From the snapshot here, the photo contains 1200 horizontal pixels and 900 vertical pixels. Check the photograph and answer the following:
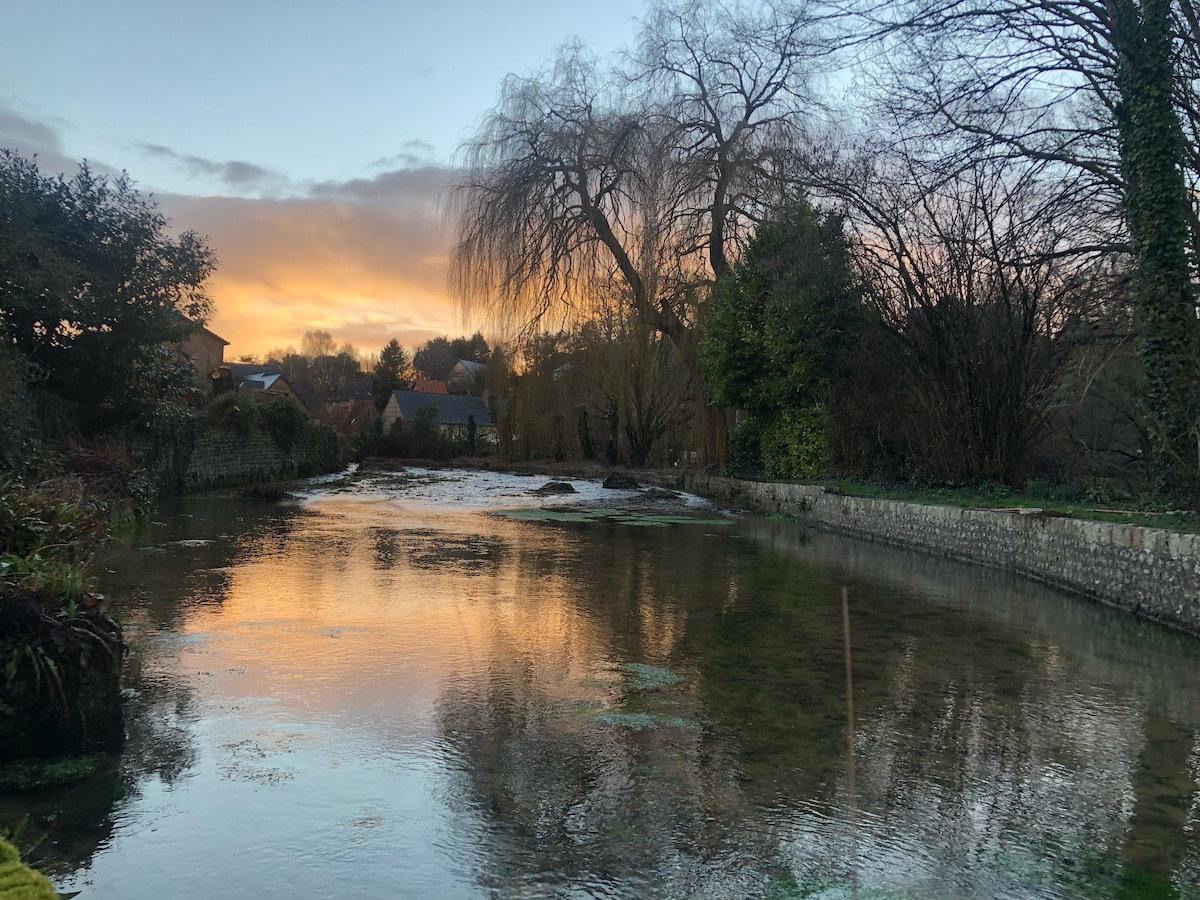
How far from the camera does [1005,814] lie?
369 centimetres

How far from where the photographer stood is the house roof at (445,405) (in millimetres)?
60875

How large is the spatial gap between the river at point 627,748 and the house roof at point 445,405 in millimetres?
52503

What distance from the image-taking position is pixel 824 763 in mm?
4184

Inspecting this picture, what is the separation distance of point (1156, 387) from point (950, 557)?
130 inches

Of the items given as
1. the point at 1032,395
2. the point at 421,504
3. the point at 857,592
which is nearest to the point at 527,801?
the point at 857,592

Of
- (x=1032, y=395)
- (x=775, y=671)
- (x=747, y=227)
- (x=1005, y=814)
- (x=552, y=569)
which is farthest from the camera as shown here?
(x=747, y=227)

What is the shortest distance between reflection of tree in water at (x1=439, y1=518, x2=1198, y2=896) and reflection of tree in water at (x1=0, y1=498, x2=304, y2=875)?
1404 mm

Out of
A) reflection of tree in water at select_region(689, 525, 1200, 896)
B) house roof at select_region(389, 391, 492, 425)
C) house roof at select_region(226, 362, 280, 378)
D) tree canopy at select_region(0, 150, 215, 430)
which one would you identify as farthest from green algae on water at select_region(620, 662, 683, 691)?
house roof at select_region(226, 362, 280, 378)

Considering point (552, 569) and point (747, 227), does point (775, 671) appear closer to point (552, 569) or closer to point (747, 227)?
point (552, 569)

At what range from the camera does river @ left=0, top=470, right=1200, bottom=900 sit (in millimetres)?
3146

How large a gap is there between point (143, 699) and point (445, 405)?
193 feet

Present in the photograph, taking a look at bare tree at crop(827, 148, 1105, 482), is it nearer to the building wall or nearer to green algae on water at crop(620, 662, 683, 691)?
green algae on water at crop(620, 662, 683, 691)

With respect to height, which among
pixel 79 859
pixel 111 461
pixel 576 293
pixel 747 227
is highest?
pixel 747 227

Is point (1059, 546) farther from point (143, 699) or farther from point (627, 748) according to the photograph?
point (143, 699)
